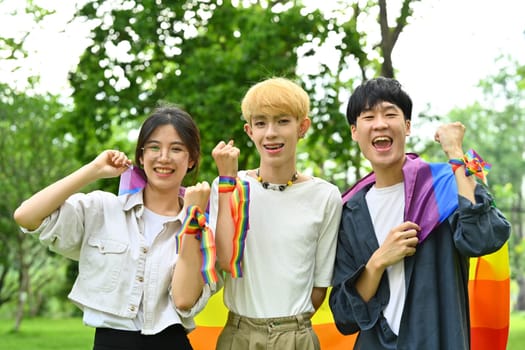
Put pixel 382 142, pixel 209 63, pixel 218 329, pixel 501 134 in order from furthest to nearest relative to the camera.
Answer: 1. pixel 501 134
2. pixel 209 63
3. pixel 218 329
4. pixel 382 142

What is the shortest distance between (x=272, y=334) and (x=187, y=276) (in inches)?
20.1

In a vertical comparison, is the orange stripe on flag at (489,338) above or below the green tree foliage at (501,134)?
below

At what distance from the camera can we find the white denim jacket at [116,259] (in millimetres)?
3238

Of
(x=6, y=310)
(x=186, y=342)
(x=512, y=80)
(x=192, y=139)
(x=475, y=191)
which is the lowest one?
(x=6, y=310)

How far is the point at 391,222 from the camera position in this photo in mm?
3363

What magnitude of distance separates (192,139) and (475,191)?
1446 millimetres

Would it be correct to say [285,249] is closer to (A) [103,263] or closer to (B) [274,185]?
(B) [274,185]

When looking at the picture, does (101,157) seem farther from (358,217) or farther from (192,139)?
(358,217)

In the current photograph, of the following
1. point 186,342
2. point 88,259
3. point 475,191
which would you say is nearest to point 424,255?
point 475,191

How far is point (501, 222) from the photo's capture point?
300cm

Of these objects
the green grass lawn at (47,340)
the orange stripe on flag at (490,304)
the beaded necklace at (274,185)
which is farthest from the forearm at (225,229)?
the green grass lawn at (47,340)

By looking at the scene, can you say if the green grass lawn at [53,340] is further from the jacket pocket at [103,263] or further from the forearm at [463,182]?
the jacket pocket at [103,263]

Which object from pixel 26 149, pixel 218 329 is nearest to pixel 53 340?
pixel 26 149

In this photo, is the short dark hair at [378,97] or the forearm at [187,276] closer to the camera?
the forearm at [187,276]
